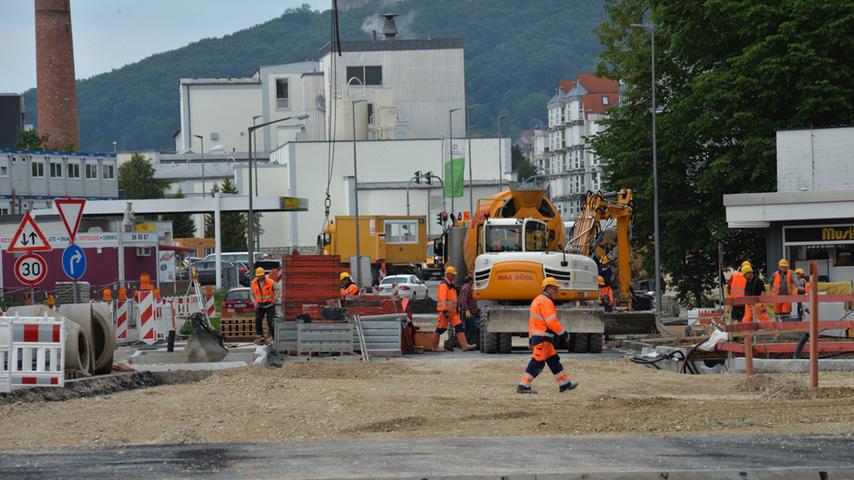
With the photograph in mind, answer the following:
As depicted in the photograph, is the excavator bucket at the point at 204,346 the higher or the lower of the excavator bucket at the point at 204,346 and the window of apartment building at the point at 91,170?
the lower

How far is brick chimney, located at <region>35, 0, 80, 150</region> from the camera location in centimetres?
9019

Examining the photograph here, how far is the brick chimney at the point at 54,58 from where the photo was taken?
9019 centimetres

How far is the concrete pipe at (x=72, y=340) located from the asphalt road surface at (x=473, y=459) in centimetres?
783

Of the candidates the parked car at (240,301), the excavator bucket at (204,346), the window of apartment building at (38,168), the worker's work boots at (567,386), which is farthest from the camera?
the window of apartment building at (38,168)

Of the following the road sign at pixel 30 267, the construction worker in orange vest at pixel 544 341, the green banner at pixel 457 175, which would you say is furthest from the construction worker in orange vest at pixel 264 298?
the green banner at pixel 457 175

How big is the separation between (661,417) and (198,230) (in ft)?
374

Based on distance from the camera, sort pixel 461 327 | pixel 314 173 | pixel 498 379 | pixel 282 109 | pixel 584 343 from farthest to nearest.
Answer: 1. pixel 282 109
2. pixel 314 173
3. pixel 461 327
4. pixel 584 343
5. pixel 498 379

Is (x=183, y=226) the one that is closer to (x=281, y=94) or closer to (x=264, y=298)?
(x=281, y=94)

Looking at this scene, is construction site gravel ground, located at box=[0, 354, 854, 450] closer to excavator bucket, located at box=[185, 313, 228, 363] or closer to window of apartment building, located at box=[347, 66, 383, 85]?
excavator bucket, located at box=[185, 313, 228, 363]

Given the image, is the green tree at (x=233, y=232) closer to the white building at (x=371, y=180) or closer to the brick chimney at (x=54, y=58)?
the white building at (x=371, y=180)

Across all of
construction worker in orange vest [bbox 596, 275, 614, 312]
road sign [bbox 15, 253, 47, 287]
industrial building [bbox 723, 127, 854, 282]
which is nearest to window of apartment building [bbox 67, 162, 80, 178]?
construction worker in orange vest [bbox 596, 275, 614, 312]

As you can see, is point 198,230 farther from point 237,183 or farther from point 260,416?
point 260,416

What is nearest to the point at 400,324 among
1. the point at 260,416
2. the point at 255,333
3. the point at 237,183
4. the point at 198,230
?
the point at 255,333

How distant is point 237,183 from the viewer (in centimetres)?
11606
